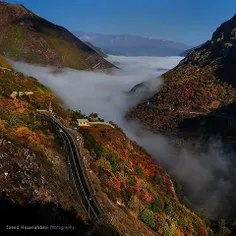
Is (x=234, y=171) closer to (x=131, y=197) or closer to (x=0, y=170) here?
(x=131, y=197)

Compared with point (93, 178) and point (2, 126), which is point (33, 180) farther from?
point (93, 178)

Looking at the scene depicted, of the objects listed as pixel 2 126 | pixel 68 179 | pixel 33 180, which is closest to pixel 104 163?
pixel 68 179

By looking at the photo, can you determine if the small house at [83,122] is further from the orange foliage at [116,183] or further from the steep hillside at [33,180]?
the orange foliage at [116,183]

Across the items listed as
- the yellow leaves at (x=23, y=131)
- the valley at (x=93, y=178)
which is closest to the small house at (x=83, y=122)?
the valley at (x=93, y=178)

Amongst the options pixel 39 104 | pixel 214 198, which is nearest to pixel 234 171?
pixel 214 198

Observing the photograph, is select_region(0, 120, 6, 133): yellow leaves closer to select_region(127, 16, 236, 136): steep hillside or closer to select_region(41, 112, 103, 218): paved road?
select_region(41, 112, 103, 218): paved road
